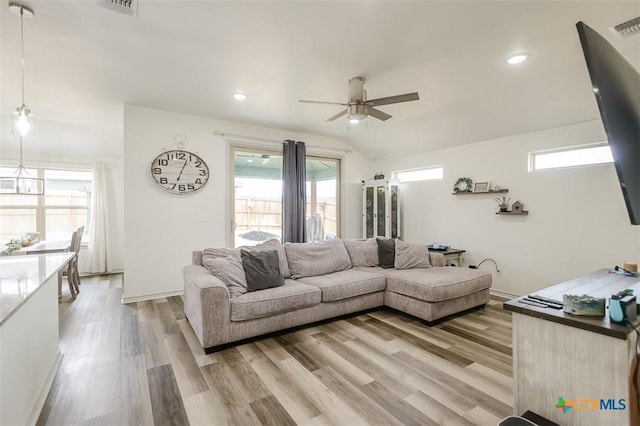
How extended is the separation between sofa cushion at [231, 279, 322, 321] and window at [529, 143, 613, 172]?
3430 mm

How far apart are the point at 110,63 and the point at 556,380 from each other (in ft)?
13.4

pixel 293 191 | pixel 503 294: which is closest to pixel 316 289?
pixel 293 191

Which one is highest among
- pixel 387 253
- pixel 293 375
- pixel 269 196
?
pixel 269 196

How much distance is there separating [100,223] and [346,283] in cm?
527

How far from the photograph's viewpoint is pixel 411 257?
4.01m

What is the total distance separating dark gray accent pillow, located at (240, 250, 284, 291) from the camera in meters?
3.06

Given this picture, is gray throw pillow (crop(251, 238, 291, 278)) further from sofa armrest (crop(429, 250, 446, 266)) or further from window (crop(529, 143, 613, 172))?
window (crop(529, 143, 613, 172))

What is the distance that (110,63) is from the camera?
2.87 meters

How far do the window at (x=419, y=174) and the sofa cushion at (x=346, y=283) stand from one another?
99.1 inches

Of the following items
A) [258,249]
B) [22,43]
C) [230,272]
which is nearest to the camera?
[22,43]

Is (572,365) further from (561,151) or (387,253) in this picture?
(561,151)

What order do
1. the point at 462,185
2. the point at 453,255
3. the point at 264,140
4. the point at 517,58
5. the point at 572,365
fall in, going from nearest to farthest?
1. the point at 572,365
2. the point at 517,58
3. the point at 453,255
4. the point at 462,185
5. the point at 264,140

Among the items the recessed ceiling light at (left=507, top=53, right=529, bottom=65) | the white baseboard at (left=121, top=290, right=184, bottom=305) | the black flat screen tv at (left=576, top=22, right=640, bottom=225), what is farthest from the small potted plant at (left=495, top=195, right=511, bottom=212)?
the white baseboard at (left=121, top=290, right=184, bottom=305)

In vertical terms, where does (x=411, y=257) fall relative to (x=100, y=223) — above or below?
below
